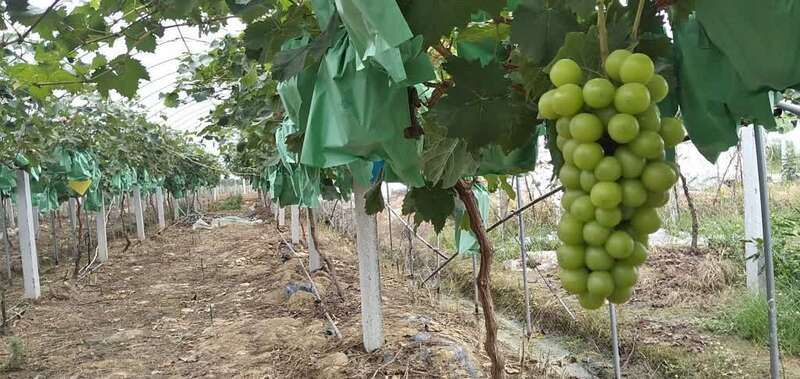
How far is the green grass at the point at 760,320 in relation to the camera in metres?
4.67

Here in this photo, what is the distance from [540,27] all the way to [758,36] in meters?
0.33

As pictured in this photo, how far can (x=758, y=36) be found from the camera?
833mm

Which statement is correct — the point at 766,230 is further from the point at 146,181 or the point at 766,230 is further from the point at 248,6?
the point at 146,181

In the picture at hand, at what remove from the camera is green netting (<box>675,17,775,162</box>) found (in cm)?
97

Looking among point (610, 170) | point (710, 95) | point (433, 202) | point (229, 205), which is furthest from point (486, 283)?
point (229, 205)

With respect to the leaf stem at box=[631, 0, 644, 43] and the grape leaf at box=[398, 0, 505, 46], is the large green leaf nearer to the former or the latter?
the grape leaf at box=[398, 0, 505, 46]

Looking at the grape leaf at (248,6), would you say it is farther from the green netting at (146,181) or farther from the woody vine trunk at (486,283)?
the green netting at (146,181)

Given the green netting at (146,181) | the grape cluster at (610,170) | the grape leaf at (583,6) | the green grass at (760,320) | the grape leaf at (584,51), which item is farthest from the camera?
the green netting at (146,181)

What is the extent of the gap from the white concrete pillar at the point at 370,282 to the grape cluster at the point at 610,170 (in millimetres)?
3378

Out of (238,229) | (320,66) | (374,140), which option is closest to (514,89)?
(374,140)

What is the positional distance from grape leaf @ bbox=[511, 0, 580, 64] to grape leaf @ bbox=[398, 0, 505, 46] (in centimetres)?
5

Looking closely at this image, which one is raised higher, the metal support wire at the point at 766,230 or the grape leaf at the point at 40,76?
the grape leaf at the point at 40,76

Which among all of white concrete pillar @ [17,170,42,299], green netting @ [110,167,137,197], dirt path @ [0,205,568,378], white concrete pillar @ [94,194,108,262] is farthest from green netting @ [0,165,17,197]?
green netting @ [110,167,137,197]

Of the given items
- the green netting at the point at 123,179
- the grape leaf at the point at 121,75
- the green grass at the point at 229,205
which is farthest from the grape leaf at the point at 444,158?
the green grass at the point at 229,205
